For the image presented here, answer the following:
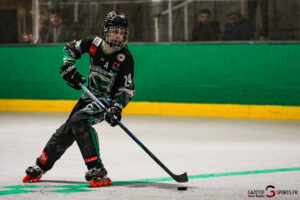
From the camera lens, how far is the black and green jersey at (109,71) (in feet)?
20.6

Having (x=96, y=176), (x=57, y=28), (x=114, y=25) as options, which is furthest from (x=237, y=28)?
(x=96, y=176)

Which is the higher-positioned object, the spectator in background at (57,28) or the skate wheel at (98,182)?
the spectator in background at (57,28)

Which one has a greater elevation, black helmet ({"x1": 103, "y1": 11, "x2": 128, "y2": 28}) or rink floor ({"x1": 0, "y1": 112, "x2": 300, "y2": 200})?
black helmet ({"x1": 103, "y1": 11, "x2": 128, "y2": 28})

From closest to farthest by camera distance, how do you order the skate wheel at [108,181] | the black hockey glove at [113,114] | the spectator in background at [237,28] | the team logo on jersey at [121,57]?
the black hockey glove at [113,114]
the skate wheel at [108,181]
the team logo on jersey at [121,57]
the spectator in background at [237,28]

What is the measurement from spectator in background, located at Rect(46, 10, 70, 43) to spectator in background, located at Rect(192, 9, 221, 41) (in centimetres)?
238

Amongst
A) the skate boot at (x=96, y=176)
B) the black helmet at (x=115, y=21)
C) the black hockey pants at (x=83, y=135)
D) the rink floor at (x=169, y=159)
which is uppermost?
the black helmet at (x=115, y=21)

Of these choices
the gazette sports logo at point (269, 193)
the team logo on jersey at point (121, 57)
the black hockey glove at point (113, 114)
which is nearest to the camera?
the gazette sports logo at point (269, 193)

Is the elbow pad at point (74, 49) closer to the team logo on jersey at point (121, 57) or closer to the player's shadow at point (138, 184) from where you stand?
the team logo on jersey at point (121, 57)

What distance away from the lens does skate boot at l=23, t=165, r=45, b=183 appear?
251 inches

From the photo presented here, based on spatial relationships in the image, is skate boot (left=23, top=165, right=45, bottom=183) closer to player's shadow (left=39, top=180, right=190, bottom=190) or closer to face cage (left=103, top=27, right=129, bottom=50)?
player's shadow (left=39, top=180, right=190, bottom=190)

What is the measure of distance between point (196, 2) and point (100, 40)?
6462 mm

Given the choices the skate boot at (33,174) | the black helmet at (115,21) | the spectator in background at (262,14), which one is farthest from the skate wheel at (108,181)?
the spectator in background at (262,14)

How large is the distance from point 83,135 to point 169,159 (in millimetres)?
2015

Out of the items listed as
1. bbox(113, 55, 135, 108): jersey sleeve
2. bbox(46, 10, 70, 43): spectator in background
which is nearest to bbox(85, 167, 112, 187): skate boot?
bbox(113, 55, 135, 108): jersey sleeve
